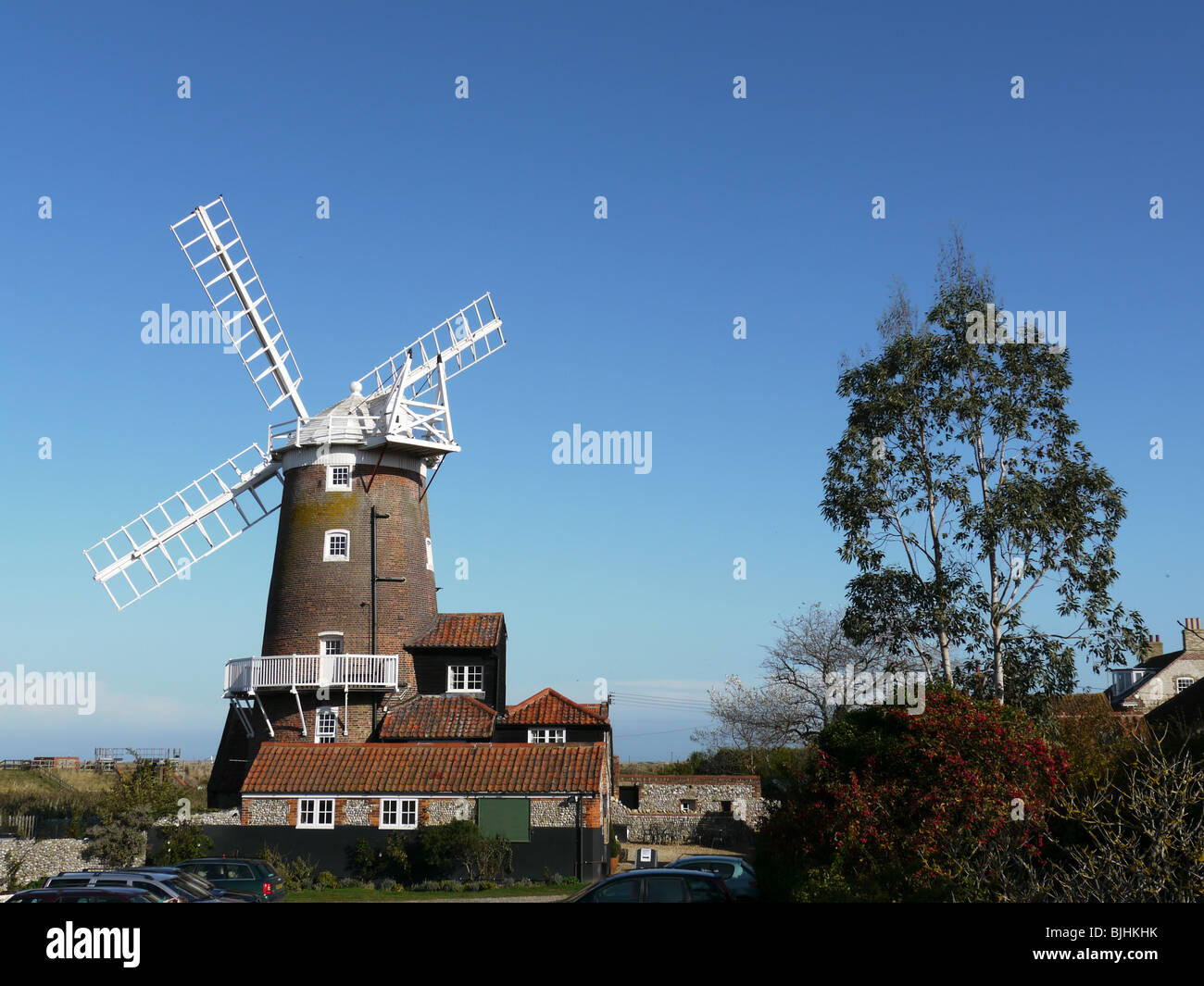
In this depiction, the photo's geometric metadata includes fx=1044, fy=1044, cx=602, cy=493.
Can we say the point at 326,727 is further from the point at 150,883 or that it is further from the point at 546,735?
the point at 150,883

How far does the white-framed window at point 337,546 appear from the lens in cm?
4003

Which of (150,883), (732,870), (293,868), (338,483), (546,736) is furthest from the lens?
(338,483)

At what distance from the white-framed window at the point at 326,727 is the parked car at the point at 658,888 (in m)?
23.4

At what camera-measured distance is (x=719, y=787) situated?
49594 millimetres

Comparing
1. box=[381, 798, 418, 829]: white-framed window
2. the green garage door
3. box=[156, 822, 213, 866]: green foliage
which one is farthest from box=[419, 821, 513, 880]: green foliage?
box=[156, 822, 213, 866]: green foliage

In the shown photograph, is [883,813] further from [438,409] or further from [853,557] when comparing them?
[438,409]

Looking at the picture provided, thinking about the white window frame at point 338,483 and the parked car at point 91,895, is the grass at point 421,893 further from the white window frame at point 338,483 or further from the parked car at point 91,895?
the white window frame at point 338,483

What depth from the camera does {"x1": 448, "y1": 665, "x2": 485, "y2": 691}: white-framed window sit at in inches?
1620

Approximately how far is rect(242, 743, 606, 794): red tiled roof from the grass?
10.1 ft

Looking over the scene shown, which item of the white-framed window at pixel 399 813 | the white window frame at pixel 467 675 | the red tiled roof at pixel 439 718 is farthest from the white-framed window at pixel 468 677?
the white-framed window at pixel 399 813

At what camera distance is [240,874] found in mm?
25078

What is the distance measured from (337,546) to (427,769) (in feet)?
32.7

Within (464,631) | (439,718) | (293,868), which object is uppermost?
(464,631)

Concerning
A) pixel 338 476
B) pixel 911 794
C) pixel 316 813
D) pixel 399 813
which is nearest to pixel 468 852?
pixel 399 813
